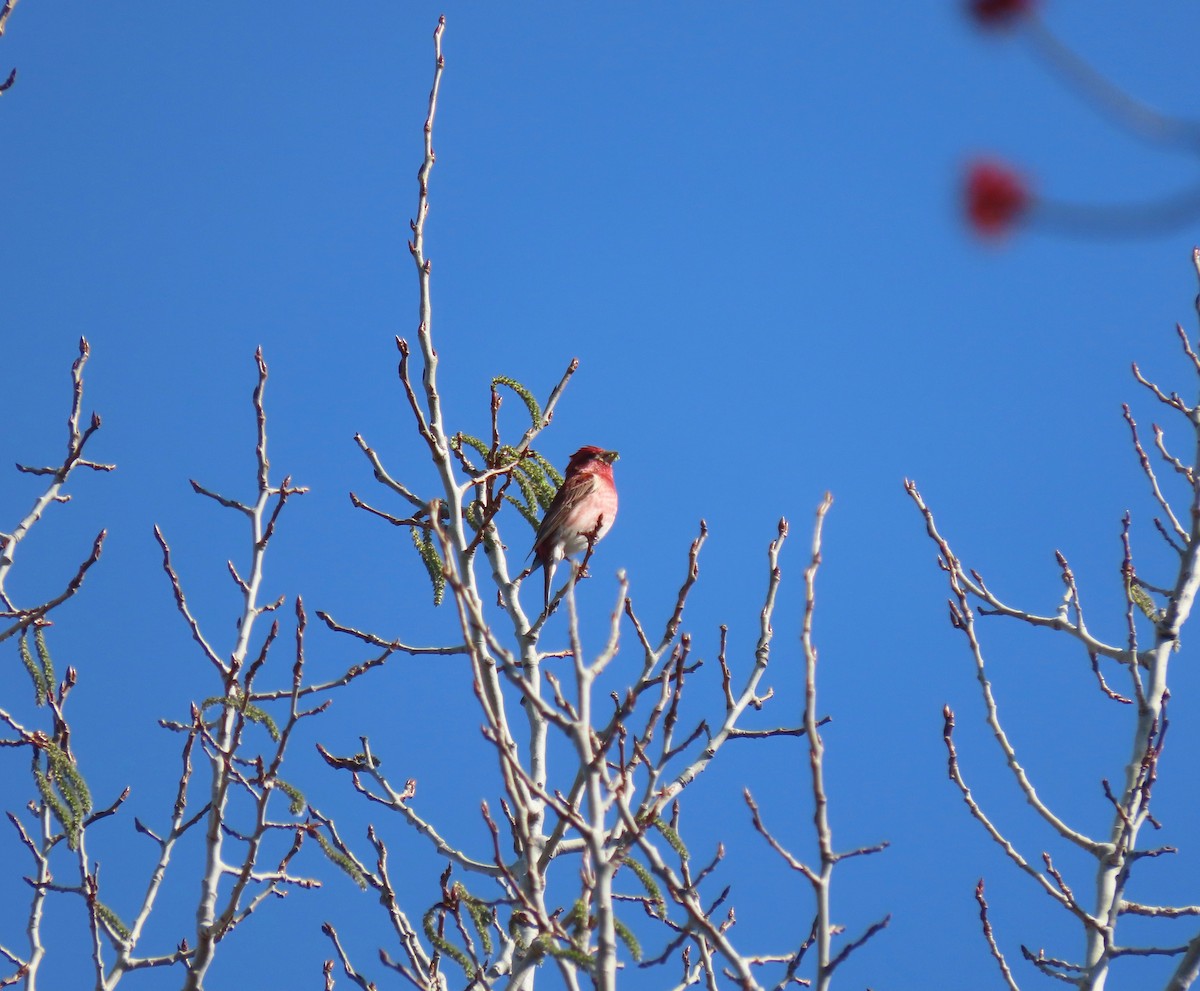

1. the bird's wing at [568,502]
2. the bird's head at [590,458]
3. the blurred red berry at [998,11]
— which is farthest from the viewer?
the bird's head at [590,458]

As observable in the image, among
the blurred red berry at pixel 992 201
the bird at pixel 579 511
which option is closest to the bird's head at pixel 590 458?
the bird at pixel 579 511

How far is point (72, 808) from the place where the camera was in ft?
16.7

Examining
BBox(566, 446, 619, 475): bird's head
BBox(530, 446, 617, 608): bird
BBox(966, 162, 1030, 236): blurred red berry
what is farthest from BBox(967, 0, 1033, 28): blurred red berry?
BBox(566, 446, 619, 475): bird's head

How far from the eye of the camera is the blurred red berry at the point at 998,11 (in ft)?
4.28

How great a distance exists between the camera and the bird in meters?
9.09

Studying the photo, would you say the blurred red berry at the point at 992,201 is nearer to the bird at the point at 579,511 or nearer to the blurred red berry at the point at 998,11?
the blurred red berry at the point at 998,11

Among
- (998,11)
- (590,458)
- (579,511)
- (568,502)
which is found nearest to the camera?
(998,11)

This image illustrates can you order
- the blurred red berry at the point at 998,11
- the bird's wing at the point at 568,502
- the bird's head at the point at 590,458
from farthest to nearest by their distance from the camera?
the bird's head at the point at 590,458, the bird's wing at the point at 568,502, the blurred red berry at the point at 998,11

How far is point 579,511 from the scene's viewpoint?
951cm

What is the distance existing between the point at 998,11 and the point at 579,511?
324 inches

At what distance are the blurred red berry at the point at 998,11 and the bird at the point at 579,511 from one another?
7.42 metres

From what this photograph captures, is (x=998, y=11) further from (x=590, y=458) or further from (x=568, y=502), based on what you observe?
(x=590, y=458)

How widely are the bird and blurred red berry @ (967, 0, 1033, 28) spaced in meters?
7.42

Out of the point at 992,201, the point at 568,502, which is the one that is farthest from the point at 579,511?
the point at 992,201
